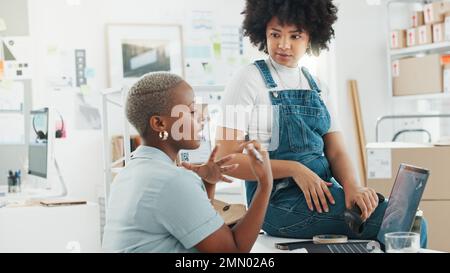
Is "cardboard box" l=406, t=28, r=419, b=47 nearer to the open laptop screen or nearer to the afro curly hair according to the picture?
the afro curly hair

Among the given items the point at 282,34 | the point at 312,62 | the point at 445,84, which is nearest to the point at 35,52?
the point at 312,62

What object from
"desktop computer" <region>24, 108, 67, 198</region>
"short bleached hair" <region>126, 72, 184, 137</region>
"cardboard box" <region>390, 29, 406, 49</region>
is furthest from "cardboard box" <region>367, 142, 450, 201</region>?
"cardboard box" <region>390, 29, 406, 49</region>

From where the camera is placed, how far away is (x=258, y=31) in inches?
73.9

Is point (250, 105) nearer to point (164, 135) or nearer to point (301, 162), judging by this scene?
point (301, 162)

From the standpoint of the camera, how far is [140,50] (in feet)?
14.9

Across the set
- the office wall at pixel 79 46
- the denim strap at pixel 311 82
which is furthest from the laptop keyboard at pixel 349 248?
the office wall at pixel 79 46

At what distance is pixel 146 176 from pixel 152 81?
21cm

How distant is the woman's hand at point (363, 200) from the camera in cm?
158

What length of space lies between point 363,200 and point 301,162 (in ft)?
0.67

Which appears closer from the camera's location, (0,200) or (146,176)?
(146,176)

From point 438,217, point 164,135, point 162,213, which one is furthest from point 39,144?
point 162,213

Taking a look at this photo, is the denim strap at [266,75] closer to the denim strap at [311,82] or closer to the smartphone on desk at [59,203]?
the denim strap at [311,82]

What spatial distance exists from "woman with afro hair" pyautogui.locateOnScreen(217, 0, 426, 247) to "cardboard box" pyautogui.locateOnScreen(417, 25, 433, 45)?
8.63ft
